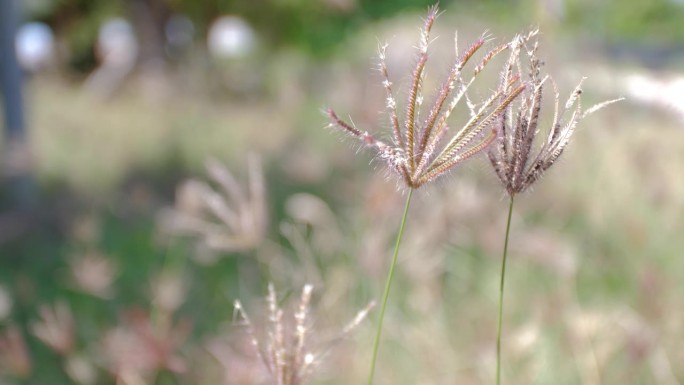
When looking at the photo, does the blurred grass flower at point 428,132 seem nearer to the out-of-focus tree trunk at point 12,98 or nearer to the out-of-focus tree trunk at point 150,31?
the out-of-focus tree trunk at point 12,98

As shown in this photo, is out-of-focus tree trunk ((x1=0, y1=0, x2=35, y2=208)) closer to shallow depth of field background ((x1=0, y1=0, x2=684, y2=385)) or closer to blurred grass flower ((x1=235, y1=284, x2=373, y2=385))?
shallow depth of field background ((x1=0, y1=0, x2=684, y2=385))

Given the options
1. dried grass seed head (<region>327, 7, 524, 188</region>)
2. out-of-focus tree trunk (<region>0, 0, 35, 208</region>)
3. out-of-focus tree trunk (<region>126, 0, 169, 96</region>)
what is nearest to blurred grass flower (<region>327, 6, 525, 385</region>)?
dried grass seed head (<region>327, 7, 524, 188</region>)

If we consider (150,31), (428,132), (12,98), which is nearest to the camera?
(428,132)

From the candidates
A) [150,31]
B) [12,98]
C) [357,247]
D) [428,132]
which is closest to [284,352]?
[428,132]

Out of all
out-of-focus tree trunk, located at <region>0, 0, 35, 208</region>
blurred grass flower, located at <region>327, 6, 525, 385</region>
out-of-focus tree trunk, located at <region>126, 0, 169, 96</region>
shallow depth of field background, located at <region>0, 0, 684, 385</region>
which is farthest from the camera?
out-of-focus tree trunk, located at <region>126, 0, 169, 96</region>

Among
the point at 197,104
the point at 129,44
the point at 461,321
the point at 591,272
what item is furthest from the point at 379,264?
the point at 129,44

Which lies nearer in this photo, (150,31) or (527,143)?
(527,143)

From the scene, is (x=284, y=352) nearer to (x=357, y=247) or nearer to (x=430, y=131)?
(x=430, y=131)
